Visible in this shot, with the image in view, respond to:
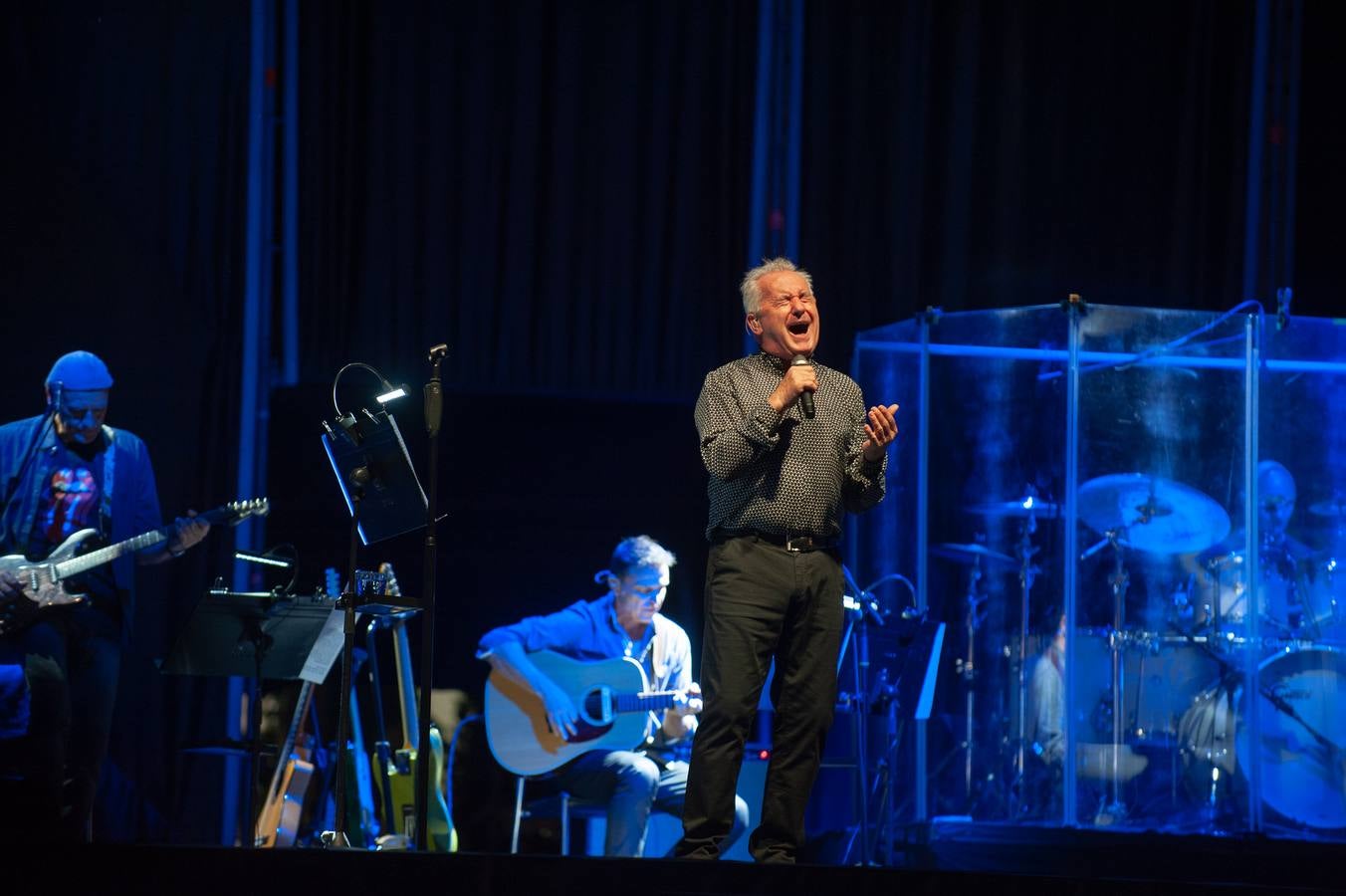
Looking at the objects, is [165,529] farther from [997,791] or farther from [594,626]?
[997,791]

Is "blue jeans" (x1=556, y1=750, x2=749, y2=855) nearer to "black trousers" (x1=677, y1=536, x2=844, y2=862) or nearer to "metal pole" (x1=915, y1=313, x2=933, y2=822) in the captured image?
"metal pole" (x1=915, y1=313, x2=933, y2=822)

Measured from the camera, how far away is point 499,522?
253 inches

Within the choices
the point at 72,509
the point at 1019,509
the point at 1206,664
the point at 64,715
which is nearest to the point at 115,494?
the point at 72,509

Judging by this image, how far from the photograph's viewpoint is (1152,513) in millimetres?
5910

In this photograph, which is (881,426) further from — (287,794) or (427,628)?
(287,794)

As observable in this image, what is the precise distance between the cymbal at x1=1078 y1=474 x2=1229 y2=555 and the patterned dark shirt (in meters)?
2.05

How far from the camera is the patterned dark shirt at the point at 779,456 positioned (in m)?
3.94

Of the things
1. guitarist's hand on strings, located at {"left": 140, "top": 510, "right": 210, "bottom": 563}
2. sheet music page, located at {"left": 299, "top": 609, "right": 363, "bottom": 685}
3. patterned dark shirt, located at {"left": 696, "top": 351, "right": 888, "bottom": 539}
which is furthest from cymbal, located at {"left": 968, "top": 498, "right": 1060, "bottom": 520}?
guitarist's hand on strings, located at {"left": 140, "top": 510, "right": 210, "bottom": 563}

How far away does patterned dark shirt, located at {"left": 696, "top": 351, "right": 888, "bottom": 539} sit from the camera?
3.94m

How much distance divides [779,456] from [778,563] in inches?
11.2

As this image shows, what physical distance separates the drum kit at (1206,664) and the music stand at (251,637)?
2561 mm

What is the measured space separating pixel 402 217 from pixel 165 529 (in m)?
1.92

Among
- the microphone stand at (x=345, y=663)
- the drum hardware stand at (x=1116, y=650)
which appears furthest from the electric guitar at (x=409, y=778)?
the drum hardware stand at (x=1116, y=650)

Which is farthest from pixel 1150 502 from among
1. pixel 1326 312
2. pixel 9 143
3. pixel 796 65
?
pixel 9 143
